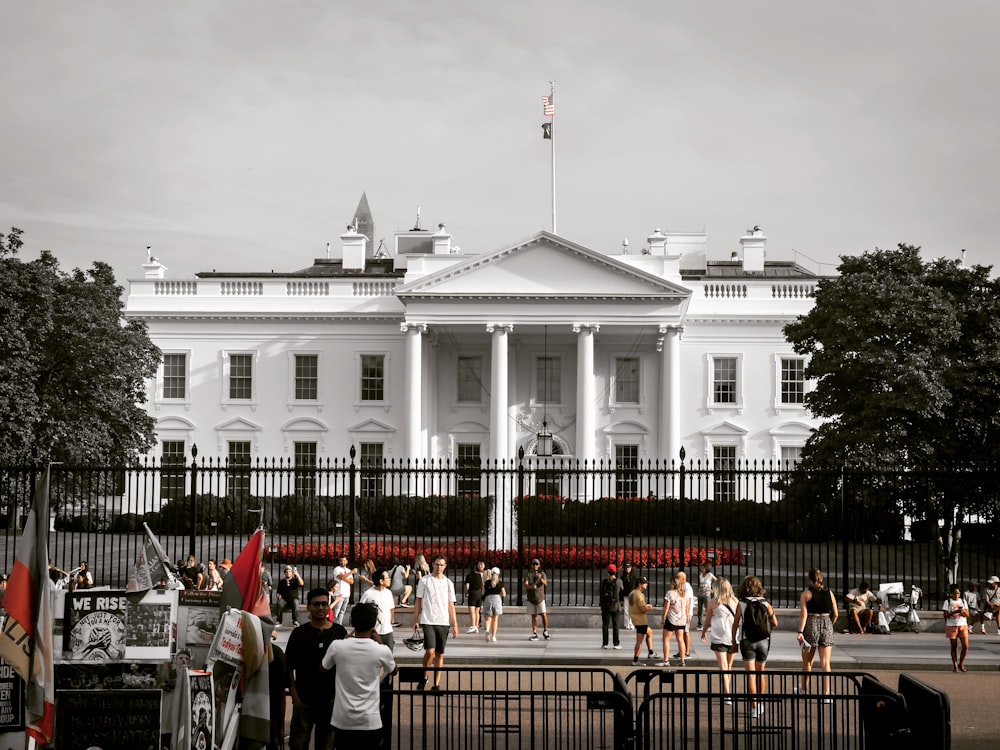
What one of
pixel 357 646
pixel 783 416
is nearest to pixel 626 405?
pixel 783 416

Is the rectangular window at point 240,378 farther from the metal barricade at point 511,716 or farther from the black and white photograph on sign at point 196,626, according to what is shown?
the black and white photograph on sign at point 196,626

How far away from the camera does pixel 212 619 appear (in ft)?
25.1

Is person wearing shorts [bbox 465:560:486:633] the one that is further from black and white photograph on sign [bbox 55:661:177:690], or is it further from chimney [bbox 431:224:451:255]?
chimney [bbox 431:224:451:255]

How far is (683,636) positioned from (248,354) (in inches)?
1403

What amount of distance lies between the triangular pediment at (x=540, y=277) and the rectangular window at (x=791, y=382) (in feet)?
19.5

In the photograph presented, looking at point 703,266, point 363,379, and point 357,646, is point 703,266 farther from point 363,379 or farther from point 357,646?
point 357,646

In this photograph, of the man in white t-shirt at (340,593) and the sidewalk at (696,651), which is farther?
the sidewalk at (696,651)

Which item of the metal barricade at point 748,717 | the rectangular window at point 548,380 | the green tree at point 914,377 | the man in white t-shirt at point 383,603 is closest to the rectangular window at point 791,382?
the rectangular window at point 548,380

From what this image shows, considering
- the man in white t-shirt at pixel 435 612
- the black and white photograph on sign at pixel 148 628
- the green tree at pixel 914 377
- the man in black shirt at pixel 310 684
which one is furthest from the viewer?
the green tree at pixel 914 377

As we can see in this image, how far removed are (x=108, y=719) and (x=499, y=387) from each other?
3898cm

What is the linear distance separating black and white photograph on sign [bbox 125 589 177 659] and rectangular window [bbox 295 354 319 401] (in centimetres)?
4200

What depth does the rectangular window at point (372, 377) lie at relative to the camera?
4881 centimetres

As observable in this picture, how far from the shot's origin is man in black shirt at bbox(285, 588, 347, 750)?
849 centimetres

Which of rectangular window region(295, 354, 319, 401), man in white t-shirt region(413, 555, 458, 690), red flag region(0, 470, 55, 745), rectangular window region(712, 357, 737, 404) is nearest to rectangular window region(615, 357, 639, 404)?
rectangular window region(712, 357, 737, 404)
